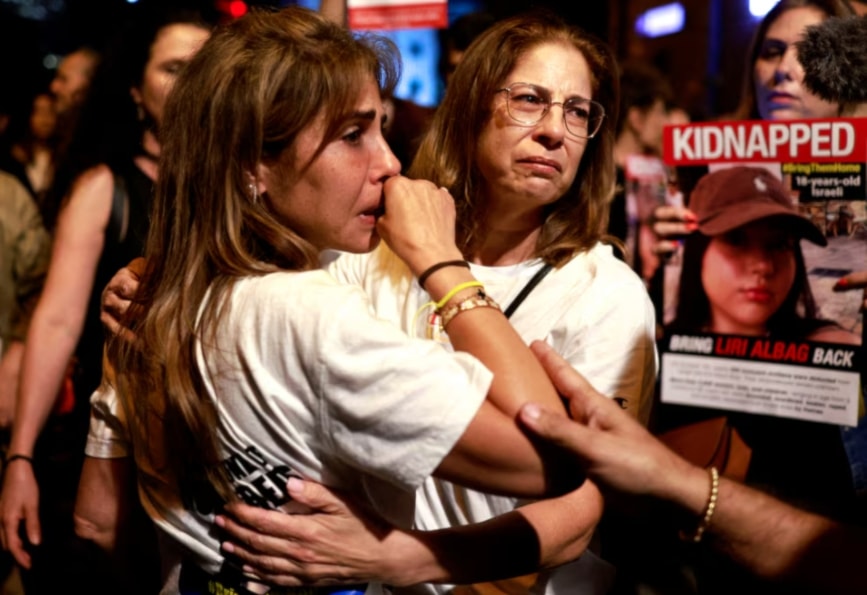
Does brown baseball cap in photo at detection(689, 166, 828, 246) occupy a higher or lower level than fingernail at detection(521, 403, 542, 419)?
higher

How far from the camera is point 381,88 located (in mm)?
1597

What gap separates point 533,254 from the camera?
202cm

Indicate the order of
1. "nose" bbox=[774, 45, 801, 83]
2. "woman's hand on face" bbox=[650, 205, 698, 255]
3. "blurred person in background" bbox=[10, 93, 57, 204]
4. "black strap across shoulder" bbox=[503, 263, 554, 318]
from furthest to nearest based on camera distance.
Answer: "blurred person in background" bbox=[10, 93, 57, 204]
"woman's hand on face" bbox=[650, 205, 698, 255]
"nose" bbox=[774, 45, 801, 83]
"black strap across shoulder" bbox=[503, 263, 554, 318]

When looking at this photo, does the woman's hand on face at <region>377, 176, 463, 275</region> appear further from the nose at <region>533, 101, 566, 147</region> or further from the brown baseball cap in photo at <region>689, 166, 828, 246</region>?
the brown baseball cap in photo at <region>689, 166, 828, 246</region>

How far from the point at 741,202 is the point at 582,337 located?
938mm

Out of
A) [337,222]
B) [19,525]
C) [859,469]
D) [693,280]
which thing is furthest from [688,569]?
[19,525]

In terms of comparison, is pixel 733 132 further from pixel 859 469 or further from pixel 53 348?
pixel 53 348

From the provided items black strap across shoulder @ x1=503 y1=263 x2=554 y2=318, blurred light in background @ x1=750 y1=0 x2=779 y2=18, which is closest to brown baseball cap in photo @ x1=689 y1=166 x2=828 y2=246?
blurred light in background @ x1=750 y1=0 x2=779 y2=18

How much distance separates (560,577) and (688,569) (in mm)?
873

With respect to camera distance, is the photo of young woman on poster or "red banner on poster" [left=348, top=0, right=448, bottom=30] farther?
"red banner on poster" [left=348, top=0, right=448, bottom=30]

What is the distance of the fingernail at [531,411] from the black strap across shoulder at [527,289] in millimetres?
Result: 665

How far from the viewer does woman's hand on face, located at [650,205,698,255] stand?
2592 mm

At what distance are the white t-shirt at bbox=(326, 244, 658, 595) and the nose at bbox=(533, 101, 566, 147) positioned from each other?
10.5 inches

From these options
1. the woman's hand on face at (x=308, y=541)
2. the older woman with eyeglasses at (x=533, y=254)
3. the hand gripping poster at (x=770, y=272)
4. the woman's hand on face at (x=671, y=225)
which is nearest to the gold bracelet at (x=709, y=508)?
the older woman with eyeglasses at (x=533, y=254)
